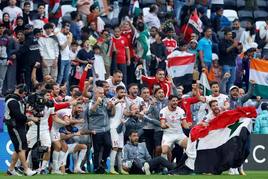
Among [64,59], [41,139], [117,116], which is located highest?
[64,59]

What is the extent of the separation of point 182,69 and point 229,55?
3.07 m

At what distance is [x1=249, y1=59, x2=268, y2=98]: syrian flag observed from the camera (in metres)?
35.1

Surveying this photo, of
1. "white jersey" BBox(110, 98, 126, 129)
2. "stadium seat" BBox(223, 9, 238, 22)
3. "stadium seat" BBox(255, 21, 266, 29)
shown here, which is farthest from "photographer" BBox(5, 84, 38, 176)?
"stadium seat" BBox(223, 9, 238, 22)

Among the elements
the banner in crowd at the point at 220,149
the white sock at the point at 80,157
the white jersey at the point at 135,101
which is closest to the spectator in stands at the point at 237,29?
the white jersey at the point at 135,101

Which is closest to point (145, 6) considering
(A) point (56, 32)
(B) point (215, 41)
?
(B) point (215, 41)

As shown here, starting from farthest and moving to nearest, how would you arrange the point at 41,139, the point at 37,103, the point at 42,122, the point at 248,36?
the point at 248,36 → the point at 42,122 → the point at 41,139 → the point at 37,103

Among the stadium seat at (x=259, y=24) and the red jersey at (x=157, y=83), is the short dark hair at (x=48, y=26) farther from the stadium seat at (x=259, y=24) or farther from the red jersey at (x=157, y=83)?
the stadium seat at (x=259, y=24)

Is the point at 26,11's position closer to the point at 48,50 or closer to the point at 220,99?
the point at 48,50

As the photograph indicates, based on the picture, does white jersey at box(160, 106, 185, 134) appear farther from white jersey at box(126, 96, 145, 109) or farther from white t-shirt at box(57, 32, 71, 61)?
white t-shirt at box(57, 32, 71, 61)

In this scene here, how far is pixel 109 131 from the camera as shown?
31.2 m

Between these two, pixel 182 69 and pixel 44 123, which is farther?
pixel 182 69

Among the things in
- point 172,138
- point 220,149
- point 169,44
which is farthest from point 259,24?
point 220,149

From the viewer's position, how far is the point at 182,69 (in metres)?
35.7

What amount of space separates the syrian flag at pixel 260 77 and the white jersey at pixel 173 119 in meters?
4.01
